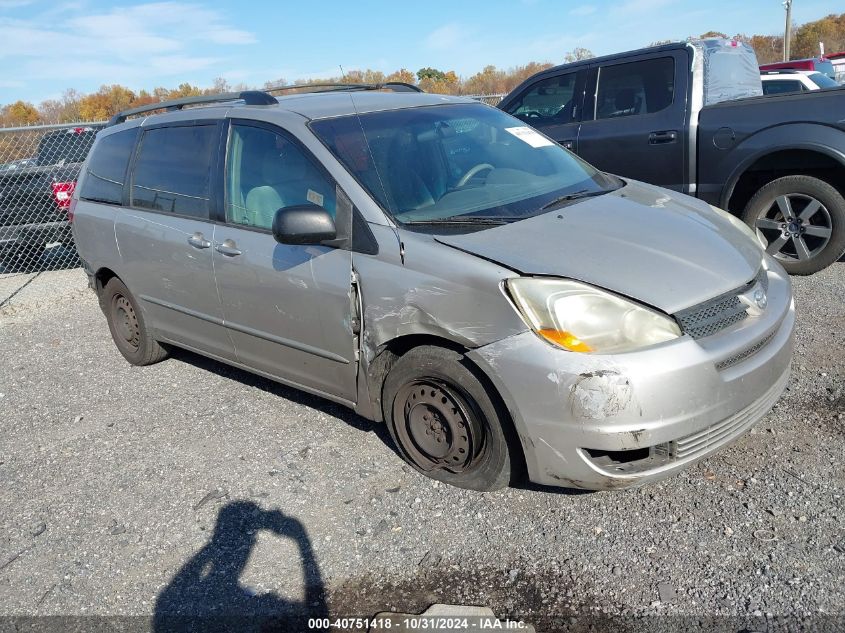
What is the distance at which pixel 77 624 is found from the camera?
2.82 meters

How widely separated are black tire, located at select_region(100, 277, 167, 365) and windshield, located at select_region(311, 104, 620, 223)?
2285 mm

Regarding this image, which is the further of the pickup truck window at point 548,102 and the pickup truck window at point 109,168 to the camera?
the pickup truck window at point 548,102

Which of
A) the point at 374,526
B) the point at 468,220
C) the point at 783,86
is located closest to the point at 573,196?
the point at 468,220

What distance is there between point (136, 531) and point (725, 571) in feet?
8.34

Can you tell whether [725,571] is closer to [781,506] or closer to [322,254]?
[781,506]

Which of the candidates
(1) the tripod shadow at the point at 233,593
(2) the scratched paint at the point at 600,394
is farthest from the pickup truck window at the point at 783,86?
(1) the tripod shadow at the point at 233,593

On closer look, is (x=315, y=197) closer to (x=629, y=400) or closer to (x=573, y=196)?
(x=573, y=196)

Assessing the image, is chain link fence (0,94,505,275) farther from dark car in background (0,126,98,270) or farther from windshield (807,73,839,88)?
windshield (807,73,839,88)

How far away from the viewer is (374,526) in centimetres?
320

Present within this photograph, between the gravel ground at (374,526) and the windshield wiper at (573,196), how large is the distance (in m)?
1.37

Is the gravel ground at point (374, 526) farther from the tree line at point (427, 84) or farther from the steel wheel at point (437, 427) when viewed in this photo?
the tree line at point (427, 84)

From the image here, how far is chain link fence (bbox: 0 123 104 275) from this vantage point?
8.90 m

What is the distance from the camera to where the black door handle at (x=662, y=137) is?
6.25 meters

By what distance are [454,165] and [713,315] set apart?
1563mm
